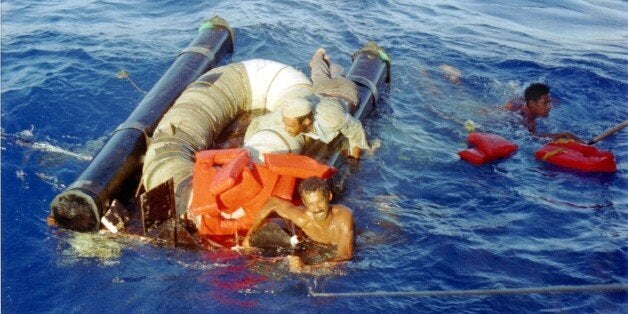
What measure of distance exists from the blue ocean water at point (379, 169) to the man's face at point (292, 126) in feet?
3.36

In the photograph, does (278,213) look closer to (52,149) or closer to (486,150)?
(486,150)

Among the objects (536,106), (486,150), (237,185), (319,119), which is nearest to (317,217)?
(237,185)

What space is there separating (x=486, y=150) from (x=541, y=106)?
1.74 m

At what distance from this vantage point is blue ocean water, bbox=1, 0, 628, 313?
4.67 m

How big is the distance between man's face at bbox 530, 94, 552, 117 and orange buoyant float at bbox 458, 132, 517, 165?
1224mm

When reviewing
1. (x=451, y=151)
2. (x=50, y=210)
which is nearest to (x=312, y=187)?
(x=50, y=210)

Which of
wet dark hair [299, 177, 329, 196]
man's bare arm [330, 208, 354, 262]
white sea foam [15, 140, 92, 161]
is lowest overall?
white sea foam [15, 140, 92, 161]

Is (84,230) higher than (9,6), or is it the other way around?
(9,6)

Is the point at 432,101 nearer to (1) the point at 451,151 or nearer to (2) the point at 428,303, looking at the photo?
(1) the point at 451,151

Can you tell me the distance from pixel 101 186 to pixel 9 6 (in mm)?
9446

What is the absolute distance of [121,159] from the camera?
5801mm

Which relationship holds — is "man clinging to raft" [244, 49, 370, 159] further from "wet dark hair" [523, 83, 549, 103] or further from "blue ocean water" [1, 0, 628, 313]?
"wet dark hair" [523, 83, 549, 103]

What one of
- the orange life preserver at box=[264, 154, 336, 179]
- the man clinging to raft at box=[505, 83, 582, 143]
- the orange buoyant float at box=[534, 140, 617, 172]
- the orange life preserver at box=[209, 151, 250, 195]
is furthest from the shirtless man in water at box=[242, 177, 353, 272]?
the man clinging to raft at box=[505, 83, 582, 143]

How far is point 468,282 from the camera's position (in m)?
4.84
